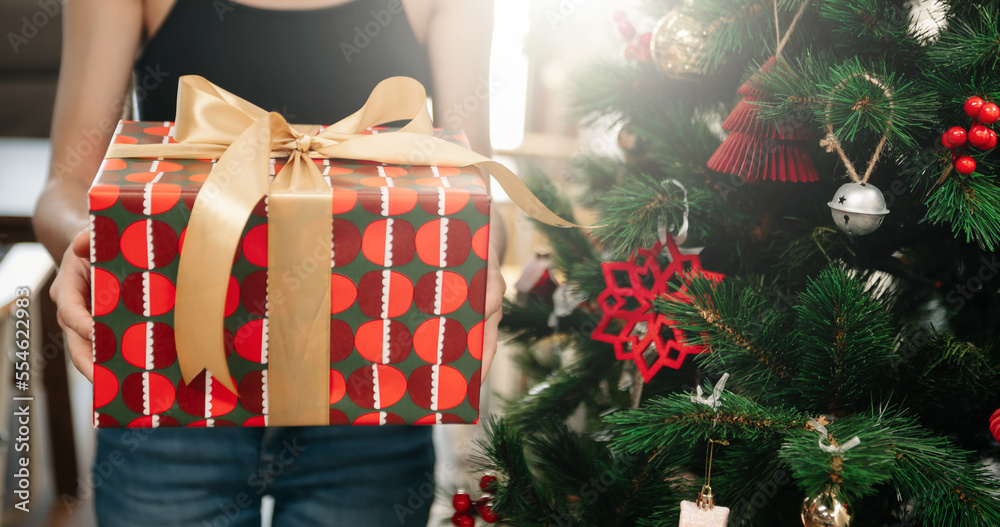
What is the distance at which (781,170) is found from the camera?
25.2 inches

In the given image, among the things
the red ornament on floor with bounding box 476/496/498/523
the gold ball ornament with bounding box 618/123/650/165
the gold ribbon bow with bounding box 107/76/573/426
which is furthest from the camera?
the gold ball ornament with bounding box 618/123/650/165

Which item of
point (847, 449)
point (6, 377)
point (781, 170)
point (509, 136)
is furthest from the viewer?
point (509, 136)

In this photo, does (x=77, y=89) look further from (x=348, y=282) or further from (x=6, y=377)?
(x=6, y=377)

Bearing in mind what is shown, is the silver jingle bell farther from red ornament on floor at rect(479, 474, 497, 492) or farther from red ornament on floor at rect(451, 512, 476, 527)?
red ornament on floor at rect(451, 512, 476, 527)

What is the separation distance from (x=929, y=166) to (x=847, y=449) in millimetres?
251

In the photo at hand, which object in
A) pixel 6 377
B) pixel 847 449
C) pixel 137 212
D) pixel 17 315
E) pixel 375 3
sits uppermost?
pixel 375 3

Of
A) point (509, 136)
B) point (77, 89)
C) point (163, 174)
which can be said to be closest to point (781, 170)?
point (163, 174)

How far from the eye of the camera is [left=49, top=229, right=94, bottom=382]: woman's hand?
544 millimetres

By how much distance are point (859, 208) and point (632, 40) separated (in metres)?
0.44

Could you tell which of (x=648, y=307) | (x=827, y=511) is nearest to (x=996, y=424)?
(x=827, y=511)

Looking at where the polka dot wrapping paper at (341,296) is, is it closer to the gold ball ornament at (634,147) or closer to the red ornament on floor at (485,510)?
the red ornament on floor at (485,510)

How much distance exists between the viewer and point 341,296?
54 centimetres

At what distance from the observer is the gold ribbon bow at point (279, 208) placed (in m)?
0.49

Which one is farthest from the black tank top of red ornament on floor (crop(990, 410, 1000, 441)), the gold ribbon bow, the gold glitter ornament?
red ornament on floor (crop(990, 410, 1000, 441))
